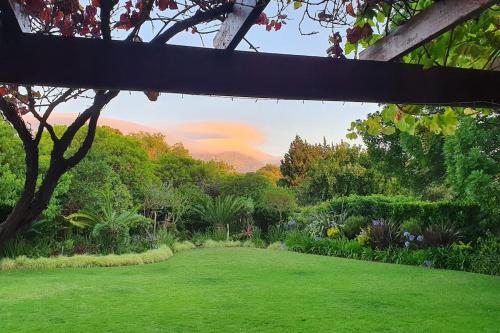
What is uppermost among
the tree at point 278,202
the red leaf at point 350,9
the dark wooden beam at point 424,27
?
the red leaf at point 350,9

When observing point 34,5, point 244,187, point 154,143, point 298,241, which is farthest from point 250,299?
point 154,143

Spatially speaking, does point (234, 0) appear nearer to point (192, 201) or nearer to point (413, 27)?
point (413, 27)

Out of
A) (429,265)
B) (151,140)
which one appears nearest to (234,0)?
(429,265)

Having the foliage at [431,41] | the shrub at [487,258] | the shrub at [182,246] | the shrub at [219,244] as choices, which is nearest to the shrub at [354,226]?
the shrub at [487,258]

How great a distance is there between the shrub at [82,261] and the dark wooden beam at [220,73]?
25.1ft

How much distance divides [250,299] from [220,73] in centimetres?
413

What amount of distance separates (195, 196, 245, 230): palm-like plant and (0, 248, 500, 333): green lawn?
5.42m

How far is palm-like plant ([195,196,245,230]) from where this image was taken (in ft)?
46.6

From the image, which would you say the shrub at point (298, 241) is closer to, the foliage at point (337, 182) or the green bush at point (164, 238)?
the green bush at point (164, 238)

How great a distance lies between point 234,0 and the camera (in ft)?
6.21

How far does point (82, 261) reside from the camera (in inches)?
358

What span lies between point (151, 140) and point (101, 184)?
64.3 feet

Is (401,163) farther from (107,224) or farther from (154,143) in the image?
(154,143)

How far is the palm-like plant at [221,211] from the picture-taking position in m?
14.2
